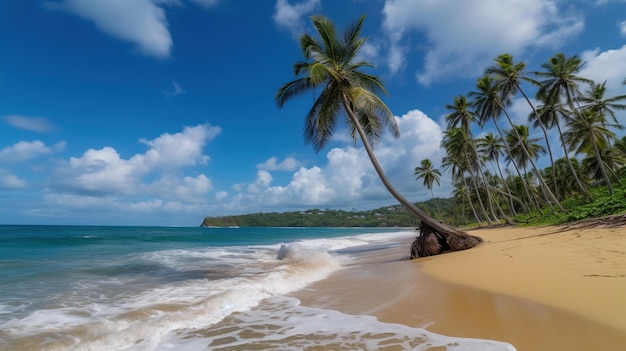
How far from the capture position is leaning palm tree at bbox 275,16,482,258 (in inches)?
471

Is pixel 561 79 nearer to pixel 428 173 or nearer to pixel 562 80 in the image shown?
pixel 562 80

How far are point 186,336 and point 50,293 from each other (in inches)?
218

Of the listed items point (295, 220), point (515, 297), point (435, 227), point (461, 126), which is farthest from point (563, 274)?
point (295, 220)

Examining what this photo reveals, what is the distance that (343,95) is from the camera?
12586 millimetres

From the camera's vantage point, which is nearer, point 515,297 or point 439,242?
point 515,297

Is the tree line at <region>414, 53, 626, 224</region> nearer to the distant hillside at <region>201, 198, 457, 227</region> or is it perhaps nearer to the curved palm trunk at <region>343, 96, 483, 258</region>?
the curved palm trunk at <region>343, 96, 483, 258</region>

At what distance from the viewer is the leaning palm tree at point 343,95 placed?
1197 centimetres

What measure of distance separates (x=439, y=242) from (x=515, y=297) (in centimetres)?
734

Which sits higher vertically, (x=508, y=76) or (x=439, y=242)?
(x=508, y=76)

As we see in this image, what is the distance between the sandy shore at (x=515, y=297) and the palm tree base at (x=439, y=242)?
282 cm

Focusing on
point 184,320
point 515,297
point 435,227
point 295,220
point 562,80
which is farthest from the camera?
point 295,220

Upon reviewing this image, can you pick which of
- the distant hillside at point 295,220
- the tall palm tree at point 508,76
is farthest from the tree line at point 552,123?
the distant hillside at point 295,220

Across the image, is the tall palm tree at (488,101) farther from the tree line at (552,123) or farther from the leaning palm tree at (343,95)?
the leaning palm tree at (343,95)

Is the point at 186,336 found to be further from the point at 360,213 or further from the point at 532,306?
the point at 360,213
